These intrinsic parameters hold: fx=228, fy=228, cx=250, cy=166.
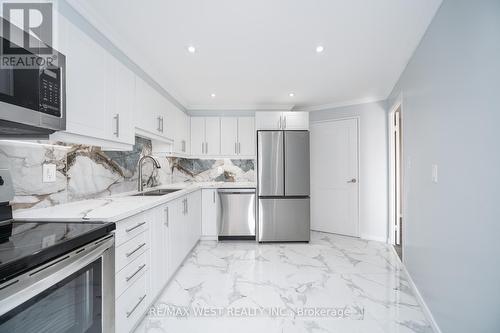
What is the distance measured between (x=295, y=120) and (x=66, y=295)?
334 centimetres

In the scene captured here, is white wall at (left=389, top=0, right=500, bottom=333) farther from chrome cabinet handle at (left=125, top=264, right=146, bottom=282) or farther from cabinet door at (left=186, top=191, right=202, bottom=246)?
cabinet door at (left=186, top=191, right=202, bottom=246)

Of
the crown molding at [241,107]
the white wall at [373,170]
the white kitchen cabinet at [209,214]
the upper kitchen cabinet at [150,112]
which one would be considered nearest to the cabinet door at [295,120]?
the crown molding at [241,107]

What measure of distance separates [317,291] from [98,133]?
2.31m

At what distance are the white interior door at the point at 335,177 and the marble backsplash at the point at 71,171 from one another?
2.70m

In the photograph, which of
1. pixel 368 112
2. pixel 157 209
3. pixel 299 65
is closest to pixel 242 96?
pixel 299 65

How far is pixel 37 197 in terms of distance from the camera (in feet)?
4.99

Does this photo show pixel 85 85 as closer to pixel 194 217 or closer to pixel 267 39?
pixel 267 39

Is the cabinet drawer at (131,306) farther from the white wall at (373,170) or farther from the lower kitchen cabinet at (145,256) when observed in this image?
the white wall at (373,170)

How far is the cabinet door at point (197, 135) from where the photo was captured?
4031 mm

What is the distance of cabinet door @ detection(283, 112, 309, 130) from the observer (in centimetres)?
366

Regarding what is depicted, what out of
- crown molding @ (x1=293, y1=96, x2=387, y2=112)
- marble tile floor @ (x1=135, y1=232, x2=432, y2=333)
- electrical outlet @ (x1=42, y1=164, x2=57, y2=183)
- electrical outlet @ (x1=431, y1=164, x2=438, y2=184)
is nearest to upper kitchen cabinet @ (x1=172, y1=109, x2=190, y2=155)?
marble tile floor @ (x1=135, y1=232, x2=432, y2=333)

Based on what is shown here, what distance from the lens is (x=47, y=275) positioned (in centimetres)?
85

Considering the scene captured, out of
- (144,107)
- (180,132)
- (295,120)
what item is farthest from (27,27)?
(295,120)

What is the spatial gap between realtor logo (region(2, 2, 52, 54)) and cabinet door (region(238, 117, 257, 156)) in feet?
9.57
